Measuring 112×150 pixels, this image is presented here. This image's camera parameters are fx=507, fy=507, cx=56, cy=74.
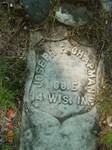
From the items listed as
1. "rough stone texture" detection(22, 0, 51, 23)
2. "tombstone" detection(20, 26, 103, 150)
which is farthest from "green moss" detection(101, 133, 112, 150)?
"rough stone texture" detection(22, 0, 51, 23)

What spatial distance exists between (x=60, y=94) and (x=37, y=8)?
679mm

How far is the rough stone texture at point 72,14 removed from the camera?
3.90 meters

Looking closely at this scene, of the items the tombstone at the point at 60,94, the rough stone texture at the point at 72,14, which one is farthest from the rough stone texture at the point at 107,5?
the tombstone at the point at 60,94

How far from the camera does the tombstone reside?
3.78 m

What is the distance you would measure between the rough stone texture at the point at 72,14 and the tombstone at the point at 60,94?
0.08 m

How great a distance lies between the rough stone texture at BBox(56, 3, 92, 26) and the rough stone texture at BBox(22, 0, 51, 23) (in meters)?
Result: 0.09

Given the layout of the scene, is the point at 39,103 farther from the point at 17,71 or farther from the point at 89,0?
the point at 89,0

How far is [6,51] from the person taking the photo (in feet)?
12.8

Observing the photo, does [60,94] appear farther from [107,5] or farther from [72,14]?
[107,5]

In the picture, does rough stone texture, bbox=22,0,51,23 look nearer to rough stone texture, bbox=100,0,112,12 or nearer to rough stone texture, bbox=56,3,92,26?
rough stone texture, bbox=56,3,92,26

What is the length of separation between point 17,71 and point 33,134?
0.49m

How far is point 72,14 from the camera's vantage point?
3.91m

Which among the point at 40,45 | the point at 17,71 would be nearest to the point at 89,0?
the point at 40,45

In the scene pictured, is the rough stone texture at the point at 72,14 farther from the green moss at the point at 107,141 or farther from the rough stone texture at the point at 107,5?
the green moss at the point at 107,141
